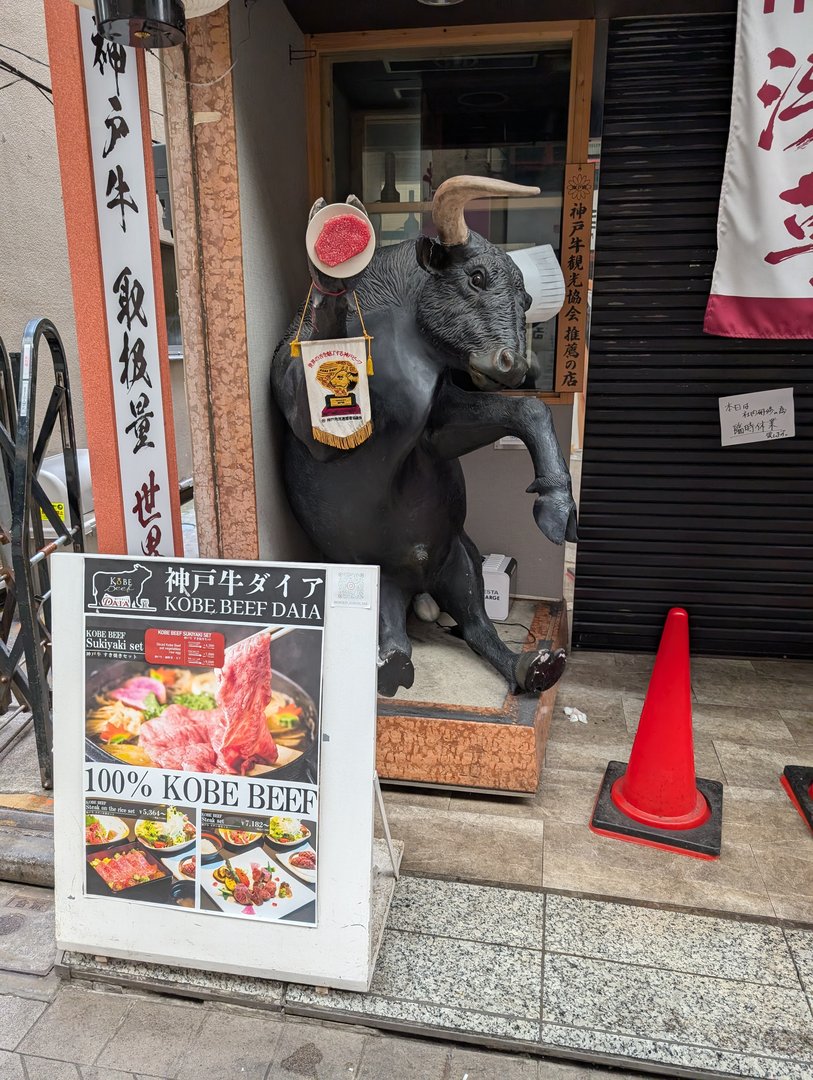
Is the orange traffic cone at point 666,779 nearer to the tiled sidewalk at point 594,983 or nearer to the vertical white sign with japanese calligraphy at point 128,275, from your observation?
the tiled sidewalk at point 594,983

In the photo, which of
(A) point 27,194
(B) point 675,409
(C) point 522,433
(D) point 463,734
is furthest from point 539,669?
(A) point 27,194

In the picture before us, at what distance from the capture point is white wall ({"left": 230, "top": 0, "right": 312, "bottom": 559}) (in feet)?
9.62

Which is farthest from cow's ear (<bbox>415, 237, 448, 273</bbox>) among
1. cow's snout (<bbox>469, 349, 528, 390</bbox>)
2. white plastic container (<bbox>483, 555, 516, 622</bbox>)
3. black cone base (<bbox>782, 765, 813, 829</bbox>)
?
black cone base (<bbox>782, 765, 813, 829</bbox>)

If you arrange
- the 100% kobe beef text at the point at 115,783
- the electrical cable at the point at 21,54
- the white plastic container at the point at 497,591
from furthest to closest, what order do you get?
the electrical cable at the point at 21,54, the white plastic container at the point at 497,591, the 100% kobe beef text at the point at 115,783

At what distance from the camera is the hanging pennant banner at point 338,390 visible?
270 cm

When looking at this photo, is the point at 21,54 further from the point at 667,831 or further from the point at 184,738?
the point at 667,831

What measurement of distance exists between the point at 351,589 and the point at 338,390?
3.12 ft

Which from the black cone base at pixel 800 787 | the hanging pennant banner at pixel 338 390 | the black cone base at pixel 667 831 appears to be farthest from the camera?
the black cone base at pixel 800 787

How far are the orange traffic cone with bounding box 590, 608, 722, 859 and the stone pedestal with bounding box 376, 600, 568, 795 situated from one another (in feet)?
1.25

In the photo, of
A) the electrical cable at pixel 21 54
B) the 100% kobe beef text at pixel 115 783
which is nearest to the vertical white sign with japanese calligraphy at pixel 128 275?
the 100% kobe beef text at pixel 115 783

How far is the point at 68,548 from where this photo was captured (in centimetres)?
347

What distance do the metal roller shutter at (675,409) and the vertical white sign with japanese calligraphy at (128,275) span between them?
2.71m

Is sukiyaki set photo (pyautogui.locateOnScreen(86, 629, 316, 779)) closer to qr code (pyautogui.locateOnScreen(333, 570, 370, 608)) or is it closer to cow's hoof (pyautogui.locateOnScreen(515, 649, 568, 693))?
qr code (pyautogui.locateOnScreen(333, 570, 370, 608))

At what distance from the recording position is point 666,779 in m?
2.98
